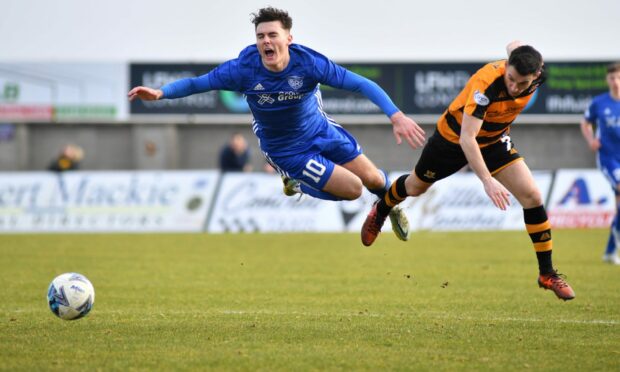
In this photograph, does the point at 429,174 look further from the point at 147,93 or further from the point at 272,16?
the point at 147,93

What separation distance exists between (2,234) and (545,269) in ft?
51.5

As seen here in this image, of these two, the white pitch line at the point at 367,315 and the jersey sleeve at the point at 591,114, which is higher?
the jersey sleeve at the point at 591,114

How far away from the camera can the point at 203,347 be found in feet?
24.4

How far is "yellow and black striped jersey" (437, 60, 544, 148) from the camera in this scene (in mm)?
8719

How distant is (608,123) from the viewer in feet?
49.0

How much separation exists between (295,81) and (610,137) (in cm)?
709

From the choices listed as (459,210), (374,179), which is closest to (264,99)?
(374,179)

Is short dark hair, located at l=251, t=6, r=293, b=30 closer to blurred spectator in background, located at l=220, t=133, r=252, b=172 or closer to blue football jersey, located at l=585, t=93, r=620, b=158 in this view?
blue football jersey, located at l=585, t=93, r=620, b=158

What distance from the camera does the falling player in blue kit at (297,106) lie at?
9.27m

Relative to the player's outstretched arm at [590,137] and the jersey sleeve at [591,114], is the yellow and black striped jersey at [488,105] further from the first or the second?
the jersey sleeve at [591,114]

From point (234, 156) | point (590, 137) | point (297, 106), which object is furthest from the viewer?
point (234, 156)

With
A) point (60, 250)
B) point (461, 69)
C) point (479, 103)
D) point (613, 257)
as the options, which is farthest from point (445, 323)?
point (461, 69)

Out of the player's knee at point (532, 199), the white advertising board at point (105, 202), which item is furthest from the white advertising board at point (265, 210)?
the player's knee at point (532, 199)

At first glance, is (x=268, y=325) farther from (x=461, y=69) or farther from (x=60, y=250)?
(x=461, y=69)
